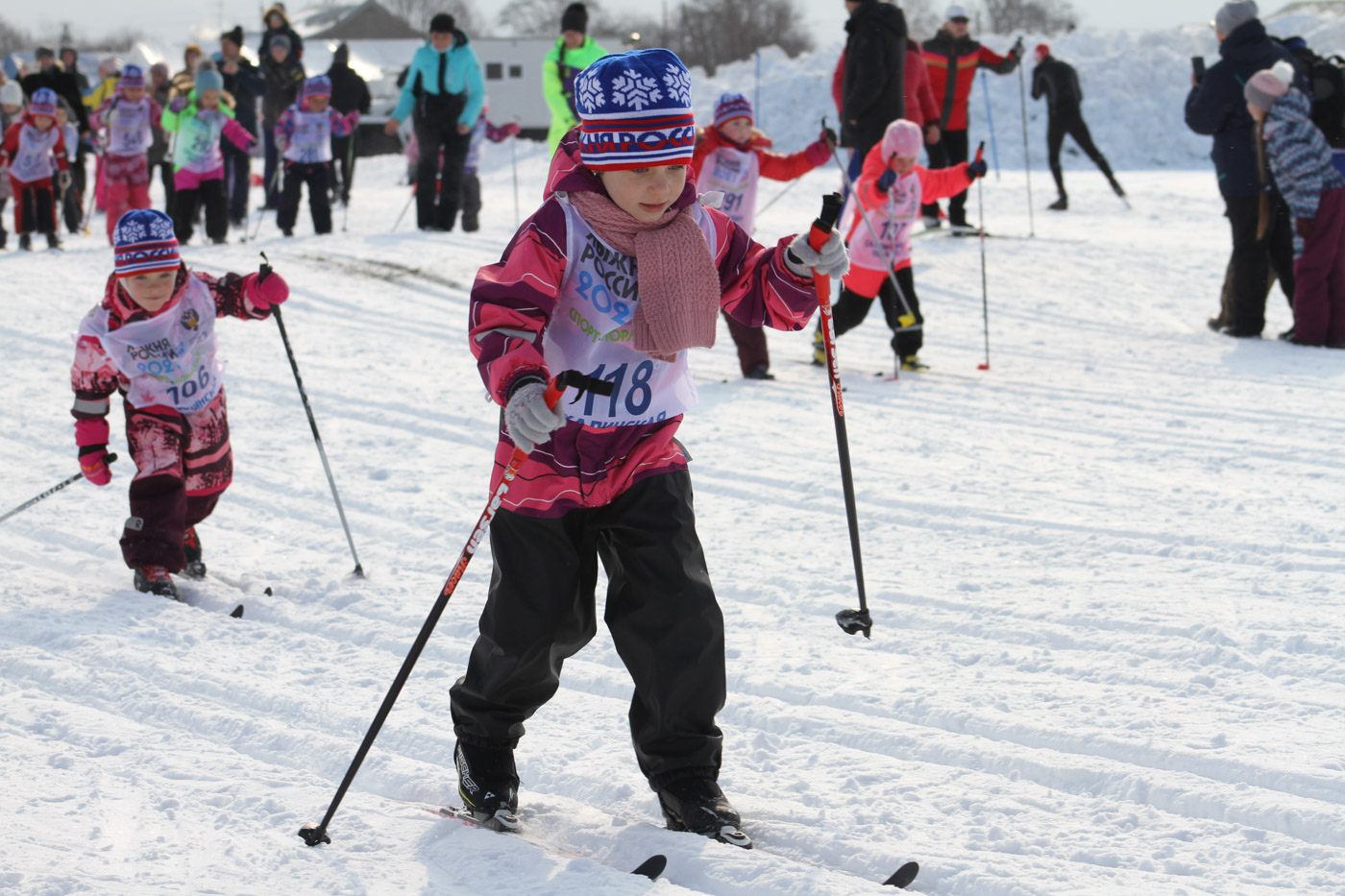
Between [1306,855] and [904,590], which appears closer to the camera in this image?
[1306,855]

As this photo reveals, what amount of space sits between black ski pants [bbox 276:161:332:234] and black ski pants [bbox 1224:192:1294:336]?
28.0ft

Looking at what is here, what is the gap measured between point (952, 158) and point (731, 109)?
5187 millimetres

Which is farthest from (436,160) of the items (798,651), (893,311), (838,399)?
(838,399)

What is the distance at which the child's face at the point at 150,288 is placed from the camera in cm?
433

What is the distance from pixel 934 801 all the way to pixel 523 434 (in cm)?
134

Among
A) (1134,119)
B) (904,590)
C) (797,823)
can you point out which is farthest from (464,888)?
(1134,119)

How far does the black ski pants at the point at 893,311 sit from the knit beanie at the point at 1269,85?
2.42m

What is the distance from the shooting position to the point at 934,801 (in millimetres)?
2885

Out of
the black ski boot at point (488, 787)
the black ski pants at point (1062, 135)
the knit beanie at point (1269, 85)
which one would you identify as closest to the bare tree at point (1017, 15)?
the black ski pants at point (1062, 135)

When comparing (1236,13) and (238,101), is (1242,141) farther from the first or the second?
(238,101)

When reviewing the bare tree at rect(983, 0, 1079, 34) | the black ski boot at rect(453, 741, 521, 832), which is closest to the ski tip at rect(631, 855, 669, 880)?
the black ski boot at rect(453, 741, 521, 832)

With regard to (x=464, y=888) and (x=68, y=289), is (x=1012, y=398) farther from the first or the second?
(x=68, y=289)

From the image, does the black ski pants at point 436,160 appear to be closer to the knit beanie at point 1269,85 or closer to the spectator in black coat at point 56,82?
the spectator in black coat at point 56,82

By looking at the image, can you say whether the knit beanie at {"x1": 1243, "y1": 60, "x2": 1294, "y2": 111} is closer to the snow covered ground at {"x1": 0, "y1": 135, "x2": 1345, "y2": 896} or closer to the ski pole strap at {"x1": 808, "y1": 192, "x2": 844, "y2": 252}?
the snow covered ground at {"x1": 0, "y1": 135, "x2": 1345, "y2": 896}
